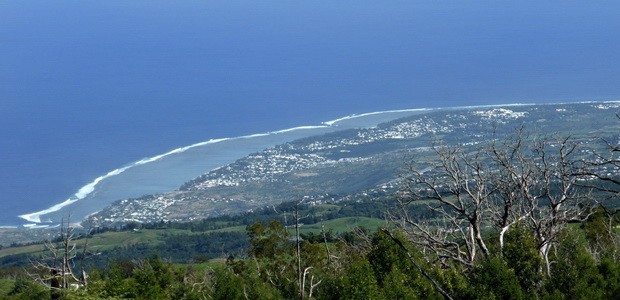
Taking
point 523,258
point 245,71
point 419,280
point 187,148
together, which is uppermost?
point 245,71

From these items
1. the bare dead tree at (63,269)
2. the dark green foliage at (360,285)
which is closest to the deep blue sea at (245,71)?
the bare dead tree at (63,269)

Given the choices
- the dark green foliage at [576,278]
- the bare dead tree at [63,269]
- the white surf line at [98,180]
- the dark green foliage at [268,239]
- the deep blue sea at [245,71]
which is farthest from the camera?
the deep blue sea at [245,71]

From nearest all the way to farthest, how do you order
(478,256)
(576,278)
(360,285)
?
(576,278), (360,285), (478,256)

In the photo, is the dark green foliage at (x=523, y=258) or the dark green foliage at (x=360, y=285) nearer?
the dark green foliage at (x=523, y=258)

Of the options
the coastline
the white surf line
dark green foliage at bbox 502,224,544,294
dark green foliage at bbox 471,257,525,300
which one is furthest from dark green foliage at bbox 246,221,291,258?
the white surf line

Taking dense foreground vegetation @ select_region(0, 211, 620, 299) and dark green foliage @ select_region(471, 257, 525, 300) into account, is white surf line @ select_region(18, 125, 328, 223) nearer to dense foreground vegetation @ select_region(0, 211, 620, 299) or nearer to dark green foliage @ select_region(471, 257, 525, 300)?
dense foreground vegetation @ select_region(0, 211, 620, 299)

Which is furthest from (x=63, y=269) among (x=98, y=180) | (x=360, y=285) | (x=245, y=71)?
(x=245, y=71)

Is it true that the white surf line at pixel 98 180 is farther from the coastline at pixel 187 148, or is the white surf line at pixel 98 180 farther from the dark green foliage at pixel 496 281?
the dark green foliage at pixel 496 281

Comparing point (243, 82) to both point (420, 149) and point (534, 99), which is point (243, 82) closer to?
point (534, 99)

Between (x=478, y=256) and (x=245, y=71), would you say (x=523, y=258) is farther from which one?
(x=245, y=71)
